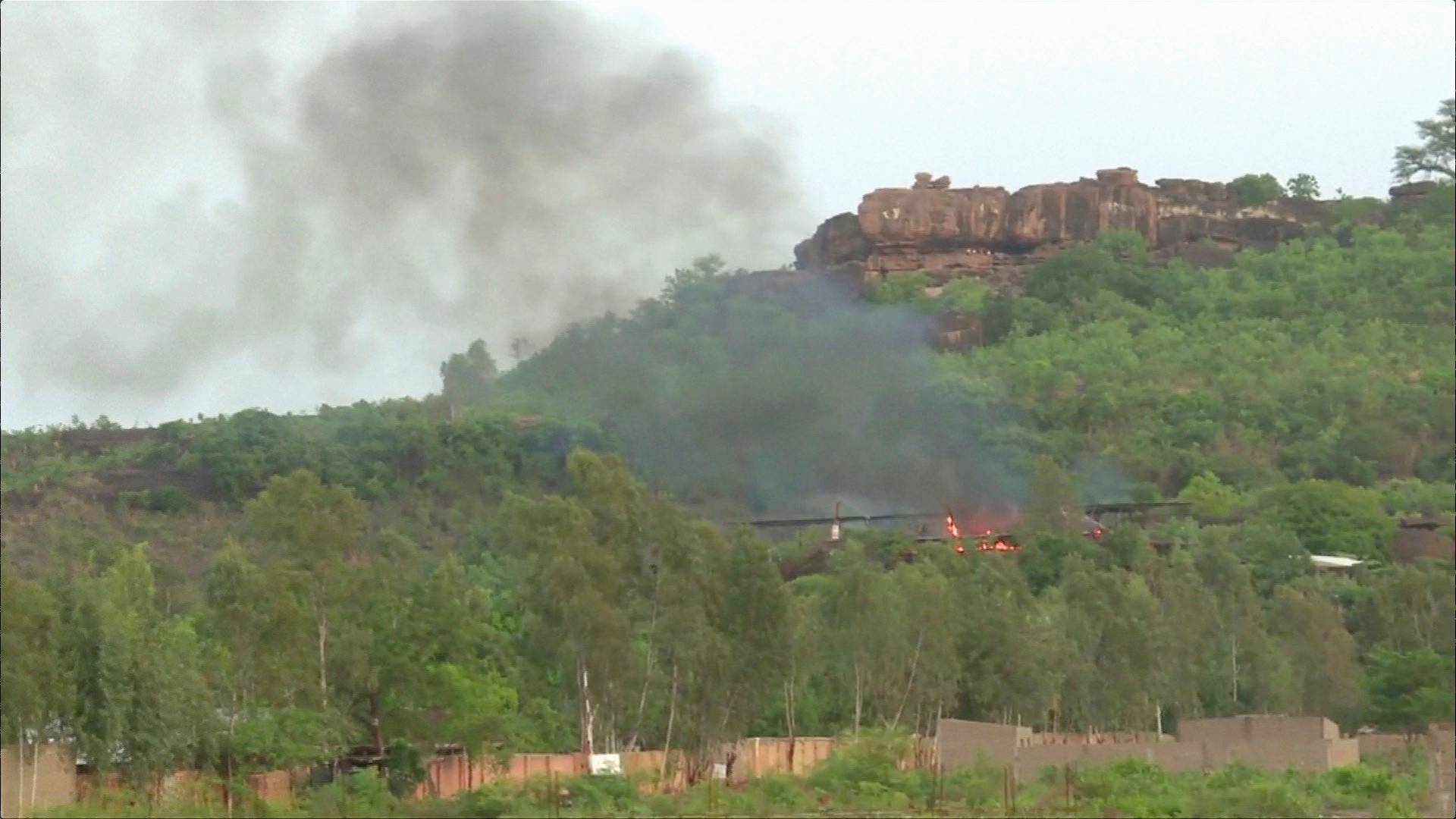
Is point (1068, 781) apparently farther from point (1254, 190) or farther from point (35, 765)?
point (1254, 190)

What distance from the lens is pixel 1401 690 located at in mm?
42375

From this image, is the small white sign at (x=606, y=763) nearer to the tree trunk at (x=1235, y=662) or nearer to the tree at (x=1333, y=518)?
the tree trunk at (x=1235, y=662)

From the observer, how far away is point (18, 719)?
32.4 metres

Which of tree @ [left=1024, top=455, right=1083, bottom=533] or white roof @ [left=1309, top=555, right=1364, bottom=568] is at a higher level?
tree @ [left=1024, top=455, right=1083, bottom=533]

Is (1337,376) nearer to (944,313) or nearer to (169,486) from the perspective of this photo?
(944,313)

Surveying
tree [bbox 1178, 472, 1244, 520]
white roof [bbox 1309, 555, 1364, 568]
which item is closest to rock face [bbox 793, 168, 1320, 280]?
tree [bbox 1178, 472, 1244, 520]

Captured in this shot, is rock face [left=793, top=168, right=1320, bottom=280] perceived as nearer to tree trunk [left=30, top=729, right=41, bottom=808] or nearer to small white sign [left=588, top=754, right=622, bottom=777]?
small white sign [left=588, top=754, right=622, bottom=777]

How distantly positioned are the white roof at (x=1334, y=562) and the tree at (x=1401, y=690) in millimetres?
15009

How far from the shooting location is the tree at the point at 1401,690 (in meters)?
40.6

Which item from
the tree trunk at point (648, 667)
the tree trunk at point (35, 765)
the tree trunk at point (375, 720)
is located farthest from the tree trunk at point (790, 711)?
the tree trunk at point (35, 765)

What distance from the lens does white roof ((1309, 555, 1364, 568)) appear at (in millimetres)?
59906

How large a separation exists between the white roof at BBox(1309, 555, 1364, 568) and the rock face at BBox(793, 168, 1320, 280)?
2010 inches

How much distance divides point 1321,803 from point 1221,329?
217 feet

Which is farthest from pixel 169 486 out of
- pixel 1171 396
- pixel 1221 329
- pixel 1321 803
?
pixel 1321 803
